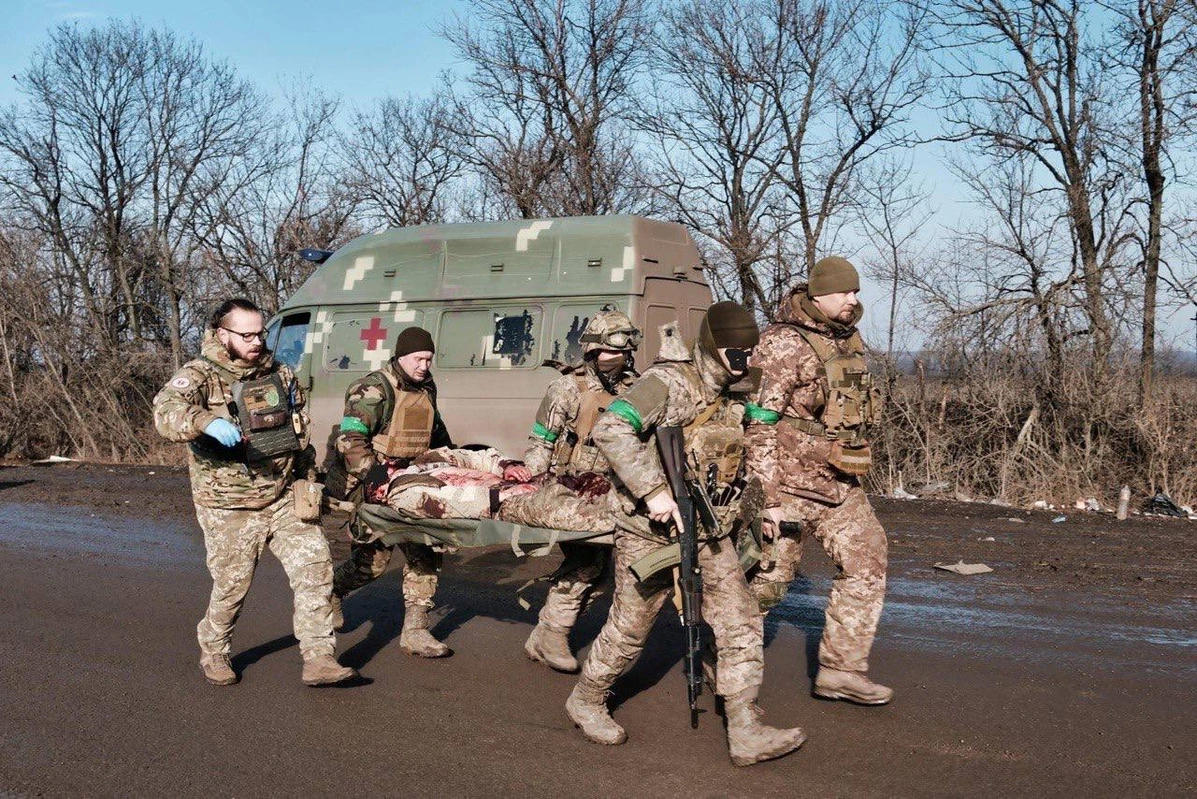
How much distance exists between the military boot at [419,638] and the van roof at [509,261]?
156 inches

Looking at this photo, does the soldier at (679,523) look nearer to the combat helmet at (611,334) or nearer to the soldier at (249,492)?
the combat helmet at (611,334)

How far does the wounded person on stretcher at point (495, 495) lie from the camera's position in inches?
214

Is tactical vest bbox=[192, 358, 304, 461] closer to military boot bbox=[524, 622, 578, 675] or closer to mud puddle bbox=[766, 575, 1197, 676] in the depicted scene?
military boot bbox=[524, 622, 578, 675]

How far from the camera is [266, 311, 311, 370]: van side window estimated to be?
36.3 feet

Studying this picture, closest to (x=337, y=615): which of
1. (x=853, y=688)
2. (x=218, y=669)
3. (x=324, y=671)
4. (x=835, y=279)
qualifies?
(x=218, y=669)

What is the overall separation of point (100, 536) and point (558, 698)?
6524mm

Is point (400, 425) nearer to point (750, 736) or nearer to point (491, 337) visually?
point (750, 736)

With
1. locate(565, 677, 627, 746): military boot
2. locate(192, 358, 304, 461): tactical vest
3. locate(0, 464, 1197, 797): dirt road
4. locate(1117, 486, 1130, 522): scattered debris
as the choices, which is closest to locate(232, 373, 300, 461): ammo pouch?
locate(192, 358, 304, 461): tactical vest

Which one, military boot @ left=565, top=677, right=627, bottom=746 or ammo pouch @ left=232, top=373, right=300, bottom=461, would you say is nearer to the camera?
military boot @ left=565, top=677, right=627, bottom=746

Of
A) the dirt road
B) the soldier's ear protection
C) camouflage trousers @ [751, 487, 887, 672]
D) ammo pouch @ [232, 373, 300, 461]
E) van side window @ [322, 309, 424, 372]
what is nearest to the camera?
the dirt road

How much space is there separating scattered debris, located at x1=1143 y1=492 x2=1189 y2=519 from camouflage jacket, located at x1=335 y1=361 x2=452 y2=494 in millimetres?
8099

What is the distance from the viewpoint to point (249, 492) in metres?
5.53

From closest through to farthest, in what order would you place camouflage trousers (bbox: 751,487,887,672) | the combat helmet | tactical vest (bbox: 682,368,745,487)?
1. tactical vest (bbox: 682,368,745,487)
2. camouflage trousers (bbox: 751,487,887,672)
3. the combat helmet

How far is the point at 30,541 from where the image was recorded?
10.0m
